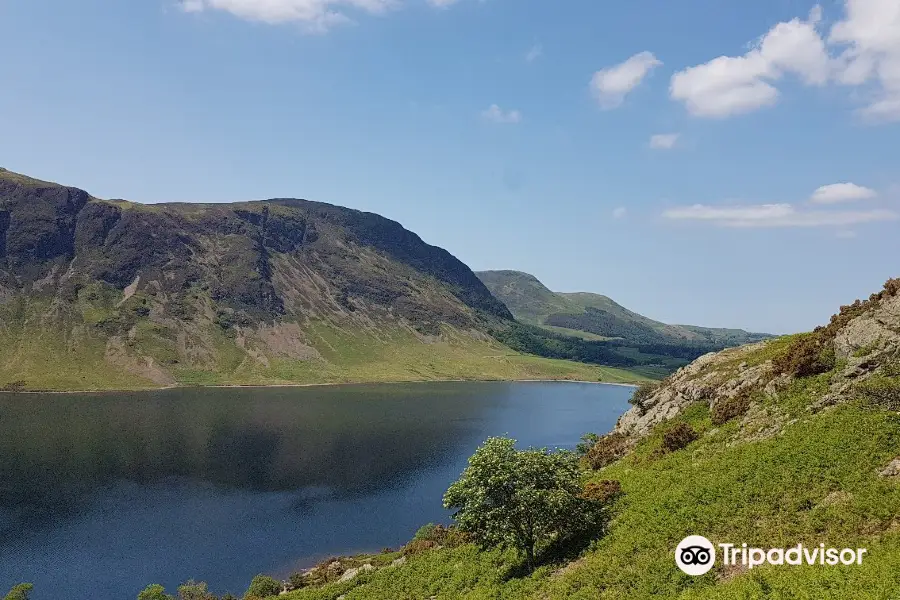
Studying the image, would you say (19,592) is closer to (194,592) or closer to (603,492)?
(194,592)

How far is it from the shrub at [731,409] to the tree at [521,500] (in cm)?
1431

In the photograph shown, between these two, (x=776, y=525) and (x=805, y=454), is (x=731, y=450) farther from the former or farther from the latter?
(x=776, y=525)

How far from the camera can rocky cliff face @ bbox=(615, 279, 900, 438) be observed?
3719 cm

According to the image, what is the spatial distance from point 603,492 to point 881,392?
63.2 feet

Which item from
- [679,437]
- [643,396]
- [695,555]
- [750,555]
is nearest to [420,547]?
[679,437]

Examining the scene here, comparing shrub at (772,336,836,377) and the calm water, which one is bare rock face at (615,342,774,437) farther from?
the calm water

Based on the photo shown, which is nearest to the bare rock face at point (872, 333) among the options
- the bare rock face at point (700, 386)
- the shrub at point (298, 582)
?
the bare rock face at point (700, 386)

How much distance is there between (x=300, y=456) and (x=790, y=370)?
424ft

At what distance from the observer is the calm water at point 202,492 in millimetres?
81875

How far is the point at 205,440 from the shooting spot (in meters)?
159

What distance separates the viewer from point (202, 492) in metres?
116

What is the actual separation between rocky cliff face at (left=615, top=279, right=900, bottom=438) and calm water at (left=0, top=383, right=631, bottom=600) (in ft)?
193

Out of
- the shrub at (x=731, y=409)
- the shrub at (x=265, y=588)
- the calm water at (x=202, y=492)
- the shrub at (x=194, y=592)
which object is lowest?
the calm water at (x=202, y=492)

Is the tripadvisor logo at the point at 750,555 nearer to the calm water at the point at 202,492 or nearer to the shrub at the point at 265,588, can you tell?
the shrub at the point at 265,588
